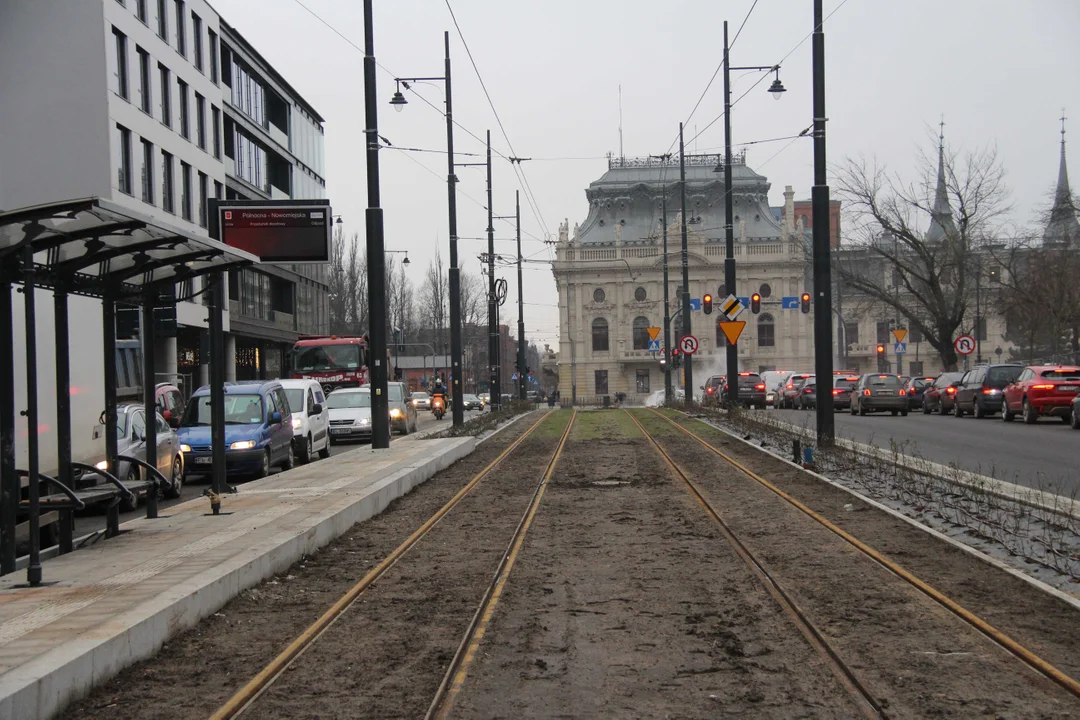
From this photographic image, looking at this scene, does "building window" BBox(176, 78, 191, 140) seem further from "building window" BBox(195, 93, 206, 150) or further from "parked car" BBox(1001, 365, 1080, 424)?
"parked car" BBox(1001, 365, 1080, 424)

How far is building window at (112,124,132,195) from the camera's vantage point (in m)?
37.8

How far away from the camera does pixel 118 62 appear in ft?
125

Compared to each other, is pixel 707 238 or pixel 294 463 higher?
pixel 707 238

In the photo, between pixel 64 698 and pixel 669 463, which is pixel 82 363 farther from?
pixel 669 463

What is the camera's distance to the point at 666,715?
18.1ft

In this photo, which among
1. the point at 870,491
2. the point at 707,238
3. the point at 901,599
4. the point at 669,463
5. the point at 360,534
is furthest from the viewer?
the point at 707,238

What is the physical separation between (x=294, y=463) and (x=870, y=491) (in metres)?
13.2

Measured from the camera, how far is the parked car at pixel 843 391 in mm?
46969

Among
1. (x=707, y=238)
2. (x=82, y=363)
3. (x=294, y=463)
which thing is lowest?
(x=294, y=463)

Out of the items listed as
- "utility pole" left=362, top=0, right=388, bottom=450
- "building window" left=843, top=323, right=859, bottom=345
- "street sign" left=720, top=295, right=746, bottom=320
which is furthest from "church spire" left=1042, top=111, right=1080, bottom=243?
"building window" left=843, top=323, right=859, bottom=345

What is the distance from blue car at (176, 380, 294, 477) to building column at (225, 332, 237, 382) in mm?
29795

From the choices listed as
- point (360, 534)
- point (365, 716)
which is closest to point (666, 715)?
point (365, 716)

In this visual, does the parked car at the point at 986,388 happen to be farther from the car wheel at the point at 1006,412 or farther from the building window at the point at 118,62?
the building window at the point at 118,62

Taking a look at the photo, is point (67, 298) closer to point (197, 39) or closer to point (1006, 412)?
point (1006, 412)
